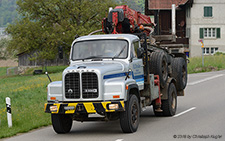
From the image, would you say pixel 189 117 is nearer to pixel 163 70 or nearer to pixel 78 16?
pixel 163 70

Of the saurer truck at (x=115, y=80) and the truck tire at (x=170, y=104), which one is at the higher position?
the saurer truck at (x=115, y=80)

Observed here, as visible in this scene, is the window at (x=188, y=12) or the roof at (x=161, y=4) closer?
the roof at (x=161, y=4)

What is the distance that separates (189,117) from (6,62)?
4623 inches

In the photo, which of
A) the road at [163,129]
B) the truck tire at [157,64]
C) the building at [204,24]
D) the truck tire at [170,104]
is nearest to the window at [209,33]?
the building at [204,24]

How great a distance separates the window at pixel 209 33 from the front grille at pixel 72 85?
54039 mm

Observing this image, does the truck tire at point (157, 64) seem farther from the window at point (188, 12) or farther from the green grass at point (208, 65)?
the window at point (188, 12)

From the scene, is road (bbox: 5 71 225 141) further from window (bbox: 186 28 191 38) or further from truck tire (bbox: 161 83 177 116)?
window (bbox: 186 28 191 38)

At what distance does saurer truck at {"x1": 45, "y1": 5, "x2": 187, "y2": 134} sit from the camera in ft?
37.1

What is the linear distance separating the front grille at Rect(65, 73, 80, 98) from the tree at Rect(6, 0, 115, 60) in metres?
49.1

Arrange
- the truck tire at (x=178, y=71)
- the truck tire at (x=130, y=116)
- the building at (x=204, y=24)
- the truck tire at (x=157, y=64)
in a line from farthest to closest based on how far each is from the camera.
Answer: the building at (x=204, y=24) → the truck tire at (x=178, y=71) → the truck tire at (x=157, y=64) → the truck tire at (x=130, y=116)

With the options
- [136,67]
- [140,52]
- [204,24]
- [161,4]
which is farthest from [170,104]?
[161,4]

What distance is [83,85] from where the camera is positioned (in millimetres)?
11352

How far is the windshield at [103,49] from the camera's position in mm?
12656

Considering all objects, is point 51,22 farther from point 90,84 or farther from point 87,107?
point 87,107
